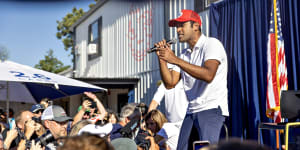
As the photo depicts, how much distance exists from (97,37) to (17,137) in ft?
38.1

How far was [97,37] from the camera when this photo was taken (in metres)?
16.8

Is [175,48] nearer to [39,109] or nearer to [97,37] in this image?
[39,109]

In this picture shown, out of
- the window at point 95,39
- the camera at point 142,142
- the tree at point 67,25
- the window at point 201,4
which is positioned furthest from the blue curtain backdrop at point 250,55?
the tree at point 67,25

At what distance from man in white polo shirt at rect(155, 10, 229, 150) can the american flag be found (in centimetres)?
241

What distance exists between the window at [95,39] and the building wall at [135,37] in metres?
0.27

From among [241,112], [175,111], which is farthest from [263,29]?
[175,111]

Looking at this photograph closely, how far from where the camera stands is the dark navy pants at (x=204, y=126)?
9.55 feet

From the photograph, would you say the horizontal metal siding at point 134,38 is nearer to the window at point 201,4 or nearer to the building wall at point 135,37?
the building wall at point 135,37

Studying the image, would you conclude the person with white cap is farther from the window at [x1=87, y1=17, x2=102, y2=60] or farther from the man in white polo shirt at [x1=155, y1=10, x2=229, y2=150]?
the window at [x1=87, y1=17, x2=102, y2=60]

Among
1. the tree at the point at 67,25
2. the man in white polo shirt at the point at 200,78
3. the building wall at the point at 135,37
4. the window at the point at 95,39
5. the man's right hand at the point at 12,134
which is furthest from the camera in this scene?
the tree at the point at 67,25

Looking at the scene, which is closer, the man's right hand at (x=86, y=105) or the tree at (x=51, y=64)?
the man's right hand at (x=86, y=105)

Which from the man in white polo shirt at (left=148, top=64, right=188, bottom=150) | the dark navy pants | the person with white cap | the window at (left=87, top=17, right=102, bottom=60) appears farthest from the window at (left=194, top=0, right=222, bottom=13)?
the window at (left=87, top=17, right=102, bottom=60)

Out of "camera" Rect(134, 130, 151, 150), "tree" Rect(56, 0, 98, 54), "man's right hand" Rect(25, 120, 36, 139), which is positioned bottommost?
"camera" Rect(134, 130, 151, 150)

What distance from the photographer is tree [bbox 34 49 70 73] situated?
135 ft
